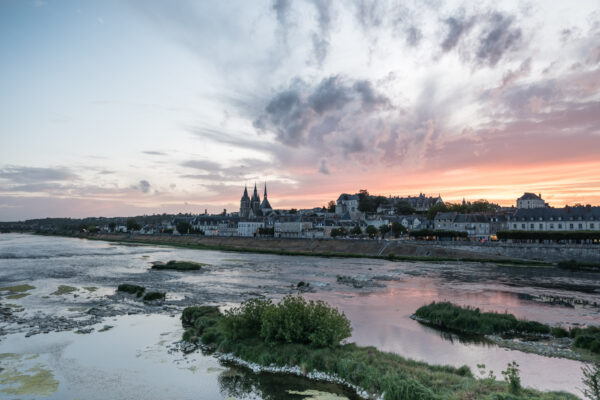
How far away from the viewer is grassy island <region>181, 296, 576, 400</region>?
1295cm

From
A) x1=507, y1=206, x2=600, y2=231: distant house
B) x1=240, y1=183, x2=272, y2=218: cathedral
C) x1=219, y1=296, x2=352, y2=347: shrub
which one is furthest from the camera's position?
x1=240, y1=183, x2=272, y2=218: cathedral

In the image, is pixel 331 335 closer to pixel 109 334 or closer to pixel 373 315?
pixel 373 315

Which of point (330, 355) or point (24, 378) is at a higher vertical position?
point (330, 355)

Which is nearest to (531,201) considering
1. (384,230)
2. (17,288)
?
(384,230)

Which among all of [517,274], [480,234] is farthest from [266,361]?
[480,234]

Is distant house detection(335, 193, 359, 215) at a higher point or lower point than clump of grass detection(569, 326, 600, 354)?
higher

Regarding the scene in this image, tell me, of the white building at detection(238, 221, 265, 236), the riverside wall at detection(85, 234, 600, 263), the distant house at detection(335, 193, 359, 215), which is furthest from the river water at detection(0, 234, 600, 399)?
the distant house at detection(335, 193, 359, 215)

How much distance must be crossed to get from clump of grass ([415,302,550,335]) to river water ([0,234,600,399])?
61.5 inches

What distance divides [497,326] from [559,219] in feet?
230

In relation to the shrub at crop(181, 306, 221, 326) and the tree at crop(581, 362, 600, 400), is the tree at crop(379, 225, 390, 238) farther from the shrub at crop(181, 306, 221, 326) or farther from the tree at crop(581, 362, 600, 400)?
the tree at crop(581, 362, 600, 400)

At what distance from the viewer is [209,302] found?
30672mm

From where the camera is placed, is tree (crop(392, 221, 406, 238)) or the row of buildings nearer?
the row of buildings

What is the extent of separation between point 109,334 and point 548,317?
90.6 feet

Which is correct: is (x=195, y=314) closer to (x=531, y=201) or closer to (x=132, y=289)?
(x=132, y=289)
